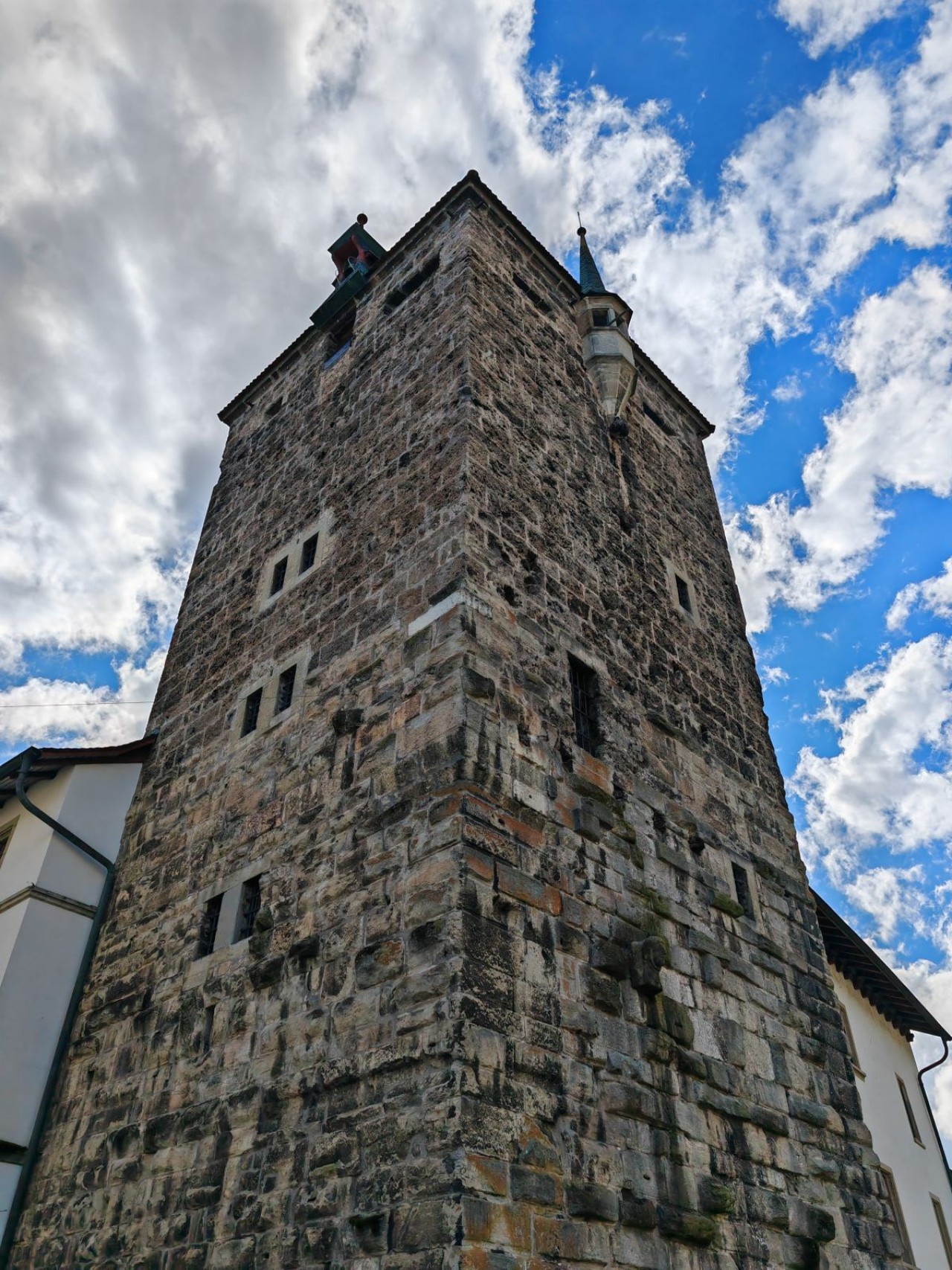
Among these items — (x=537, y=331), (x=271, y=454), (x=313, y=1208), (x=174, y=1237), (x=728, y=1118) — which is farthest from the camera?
(x=271, y=454)

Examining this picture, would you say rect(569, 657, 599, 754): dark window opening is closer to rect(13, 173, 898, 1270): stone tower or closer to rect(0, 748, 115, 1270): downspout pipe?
rect(13, 173, 898, 1270): stone tower

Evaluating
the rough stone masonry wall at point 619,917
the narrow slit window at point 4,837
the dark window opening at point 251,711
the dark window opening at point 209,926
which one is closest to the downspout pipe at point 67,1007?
the narrow slit window at point 4,837

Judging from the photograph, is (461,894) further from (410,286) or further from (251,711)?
(410,286)

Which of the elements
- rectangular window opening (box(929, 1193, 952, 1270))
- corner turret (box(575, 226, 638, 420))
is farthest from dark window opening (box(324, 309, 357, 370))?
rectangular window opening (box(929, 1193, 952, 1270))

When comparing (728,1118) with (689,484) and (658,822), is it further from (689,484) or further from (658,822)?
(689,484)

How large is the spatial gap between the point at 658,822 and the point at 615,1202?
A: 2.81 m

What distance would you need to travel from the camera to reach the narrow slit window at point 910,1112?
1412 centimetres

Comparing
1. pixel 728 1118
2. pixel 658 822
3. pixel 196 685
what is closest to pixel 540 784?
pixel 658 822

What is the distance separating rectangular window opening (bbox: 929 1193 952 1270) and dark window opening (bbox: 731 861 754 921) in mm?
9065

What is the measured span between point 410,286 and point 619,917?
23.7 feet

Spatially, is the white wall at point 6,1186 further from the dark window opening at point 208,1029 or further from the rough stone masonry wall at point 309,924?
the dark window opening at point 208,1029

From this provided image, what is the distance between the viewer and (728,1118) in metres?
6.13

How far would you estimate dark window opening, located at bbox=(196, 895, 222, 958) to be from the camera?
6.89 metres

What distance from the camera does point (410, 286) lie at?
10.4 m
